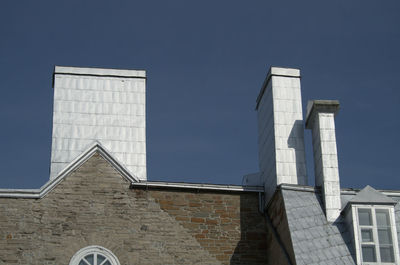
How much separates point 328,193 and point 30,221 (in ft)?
23.7

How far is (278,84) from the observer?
898 inches

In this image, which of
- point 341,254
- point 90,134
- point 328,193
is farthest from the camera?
point 90,134

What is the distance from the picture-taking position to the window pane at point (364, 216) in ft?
64.7

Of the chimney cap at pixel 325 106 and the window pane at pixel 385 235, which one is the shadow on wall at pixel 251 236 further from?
the window pane at pixel 385 235

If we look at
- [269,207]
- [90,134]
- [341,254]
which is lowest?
[341,254]

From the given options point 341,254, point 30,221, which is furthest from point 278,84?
point 30,221

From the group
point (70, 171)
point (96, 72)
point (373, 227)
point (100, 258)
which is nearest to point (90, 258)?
point (100, 258)

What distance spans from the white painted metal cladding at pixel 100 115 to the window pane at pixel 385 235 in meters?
6.30

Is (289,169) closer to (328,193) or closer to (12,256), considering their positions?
(328,193)

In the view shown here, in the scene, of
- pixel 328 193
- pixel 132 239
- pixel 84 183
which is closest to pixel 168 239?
pixel 132 239

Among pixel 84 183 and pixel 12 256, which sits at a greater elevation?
pixel 84 183

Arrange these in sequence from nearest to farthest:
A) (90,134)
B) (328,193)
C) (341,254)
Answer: (341,254) < (328,193) < (90,134)

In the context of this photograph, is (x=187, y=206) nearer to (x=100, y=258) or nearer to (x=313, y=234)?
(x=100, y=258)

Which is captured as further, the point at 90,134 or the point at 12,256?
the point at 90,134
